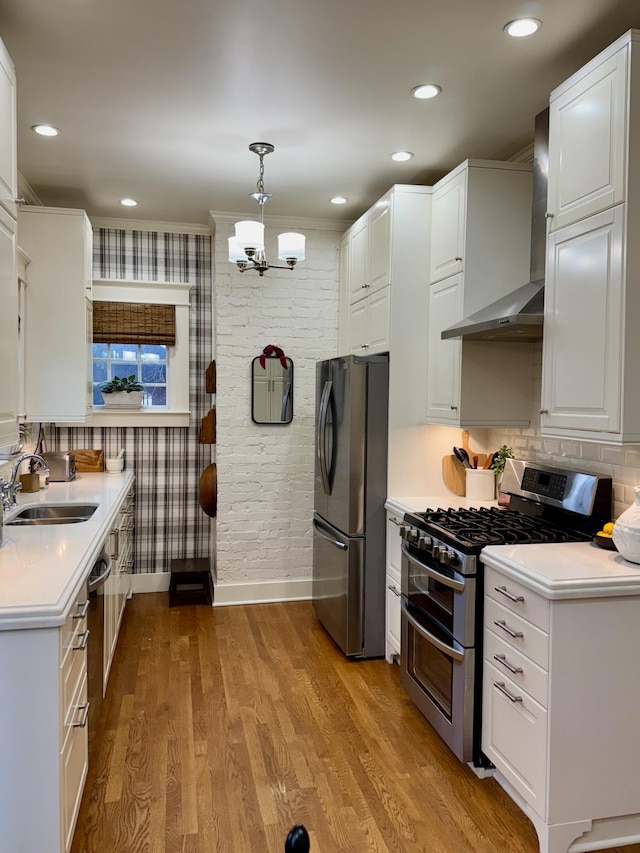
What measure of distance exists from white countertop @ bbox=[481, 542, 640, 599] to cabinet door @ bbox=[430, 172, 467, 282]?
151 cm

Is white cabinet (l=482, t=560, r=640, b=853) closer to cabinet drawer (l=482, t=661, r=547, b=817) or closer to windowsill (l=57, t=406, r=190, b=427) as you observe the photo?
cabinet drawer (l=482, t=661, r=547, b=817)

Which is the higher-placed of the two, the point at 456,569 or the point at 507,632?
the point at 456,569

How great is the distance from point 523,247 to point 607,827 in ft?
8.31

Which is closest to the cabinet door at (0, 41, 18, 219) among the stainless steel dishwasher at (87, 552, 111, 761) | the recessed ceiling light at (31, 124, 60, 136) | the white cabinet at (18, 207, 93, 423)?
the recessed ceiling light at (31, 124, 60, 136)

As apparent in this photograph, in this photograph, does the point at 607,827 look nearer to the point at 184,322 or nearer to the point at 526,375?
the point at 526,375

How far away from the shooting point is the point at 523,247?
10.8ft

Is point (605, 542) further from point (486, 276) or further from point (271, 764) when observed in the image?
point (271, 764)

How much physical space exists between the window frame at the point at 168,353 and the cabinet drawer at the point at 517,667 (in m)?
3.05

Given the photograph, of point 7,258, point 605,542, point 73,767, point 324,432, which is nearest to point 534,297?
point 605,542

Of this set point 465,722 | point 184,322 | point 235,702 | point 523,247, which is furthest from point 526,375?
point 184,322

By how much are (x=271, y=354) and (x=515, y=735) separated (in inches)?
A: 116

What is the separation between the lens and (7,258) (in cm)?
229

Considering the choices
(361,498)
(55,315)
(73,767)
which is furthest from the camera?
(55,315)

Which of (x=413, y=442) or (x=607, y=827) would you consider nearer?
(x=607, y=827)
